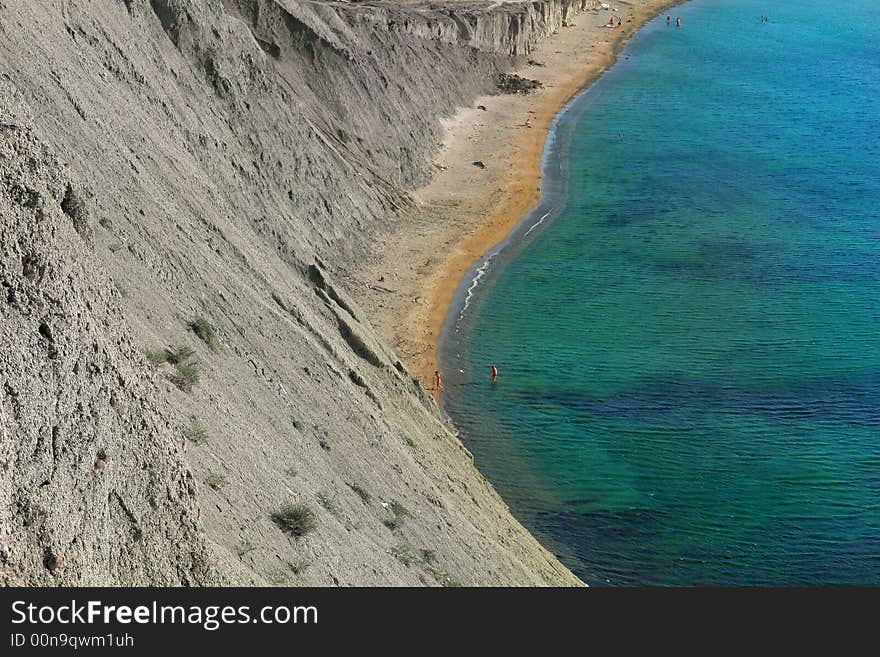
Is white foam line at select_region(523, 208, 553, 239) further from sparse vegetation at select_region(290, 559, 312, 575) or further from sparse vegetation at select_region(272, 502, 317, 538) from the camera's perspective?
sparse vegetation at select_region(290, 559, 312, 575)

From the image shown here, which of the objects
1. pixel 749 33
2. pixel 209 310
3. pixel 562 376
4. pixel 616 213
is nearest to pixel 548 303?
pixel 562 376

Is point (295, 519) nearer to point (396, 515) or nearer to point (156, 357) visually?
point (156, 357)

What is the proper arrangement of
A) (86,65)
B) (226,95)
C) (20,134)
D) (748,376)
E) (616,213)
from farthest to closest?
(616,213) < (226,95) < (748,376) < (86,65) < (20,134)

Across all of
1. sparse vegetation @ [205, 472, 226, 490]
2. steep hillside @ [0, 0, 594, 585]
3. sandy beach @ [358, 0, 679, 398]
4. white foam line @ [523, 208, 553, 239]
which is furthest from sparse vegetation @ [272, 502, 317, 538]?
white foam line @ [523, 208, 553, 239]

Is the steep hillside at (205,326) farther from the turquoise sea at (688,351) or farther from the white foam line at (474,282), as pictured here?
the white foam line at (474,282)

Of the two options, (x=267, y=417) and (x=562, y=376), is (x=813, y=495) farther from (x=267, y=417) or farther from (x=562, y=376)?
(x=267, y=417)
